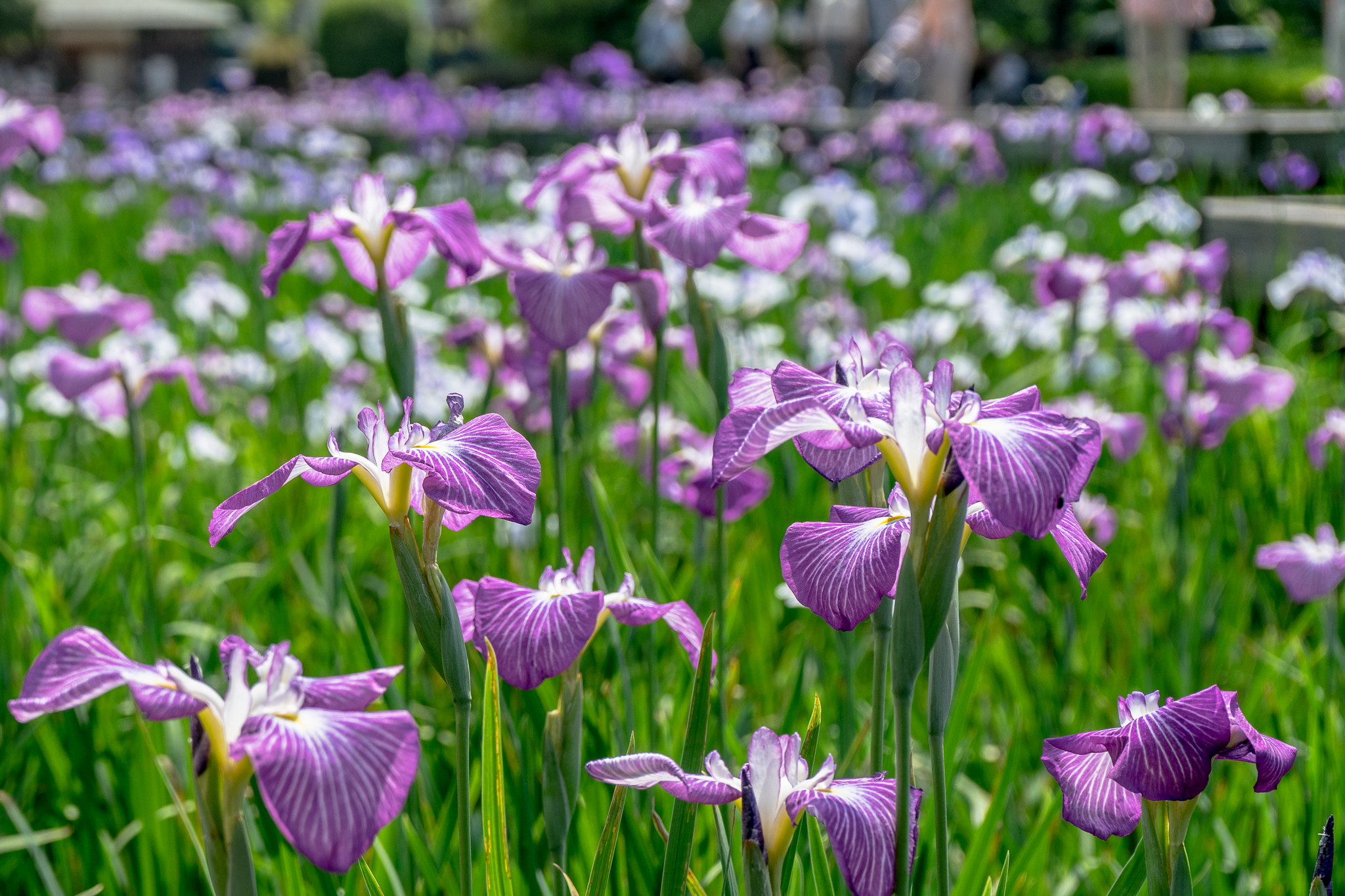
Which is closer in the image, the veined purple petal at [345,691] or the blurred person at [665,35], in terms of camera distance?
the veined purple petal at [345,691]

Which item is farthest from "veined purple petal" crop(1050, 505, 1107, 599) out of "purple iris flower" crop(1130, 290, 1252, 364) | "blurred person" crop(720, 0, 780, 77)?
"blurred person" crop(720, 0, 780, 77)

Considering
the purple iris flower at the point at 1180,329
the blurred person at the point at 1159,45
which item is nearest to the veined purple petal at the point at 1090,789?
the purple iris flower at the point at 1180,329

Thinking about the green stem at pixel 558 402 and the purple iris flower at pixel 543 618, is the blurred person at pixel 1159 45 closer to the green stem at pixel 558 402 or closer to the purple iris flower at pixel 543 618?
the green stem at pixel 558 402

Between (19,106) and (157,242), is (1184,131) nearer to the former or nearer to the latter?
(157,242)

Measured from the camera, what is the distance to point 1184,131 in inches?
247

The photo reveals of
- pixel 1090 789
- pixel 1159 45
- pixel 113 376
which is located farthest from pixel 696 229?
pixel 1159 45

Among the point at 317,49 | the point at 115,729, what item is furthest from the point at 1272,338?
the point at 317,49

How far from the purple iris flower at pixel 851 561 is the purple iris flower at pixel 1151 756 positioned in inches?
3.9

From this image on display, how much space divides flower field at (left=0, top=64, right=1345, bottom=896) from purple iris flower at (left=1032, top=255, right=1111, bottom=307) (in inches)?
0.5

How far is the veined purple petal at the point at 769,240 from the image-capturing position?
1324mm

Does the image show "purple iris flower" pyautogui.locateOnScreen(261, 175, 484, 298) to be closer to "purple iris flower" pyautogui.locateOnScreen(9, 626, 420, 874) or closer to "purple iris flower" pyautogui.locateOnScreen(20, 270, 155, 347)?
"purple iris flower" pyautogui.locateOnScreen(9, 626, 420, 874)

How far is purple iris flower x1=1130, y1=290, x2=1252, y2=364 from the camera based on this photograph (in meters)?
2.18

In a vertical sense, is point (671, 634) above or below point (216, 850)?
below

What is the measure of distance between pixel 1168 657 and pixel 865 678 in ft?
1.57
